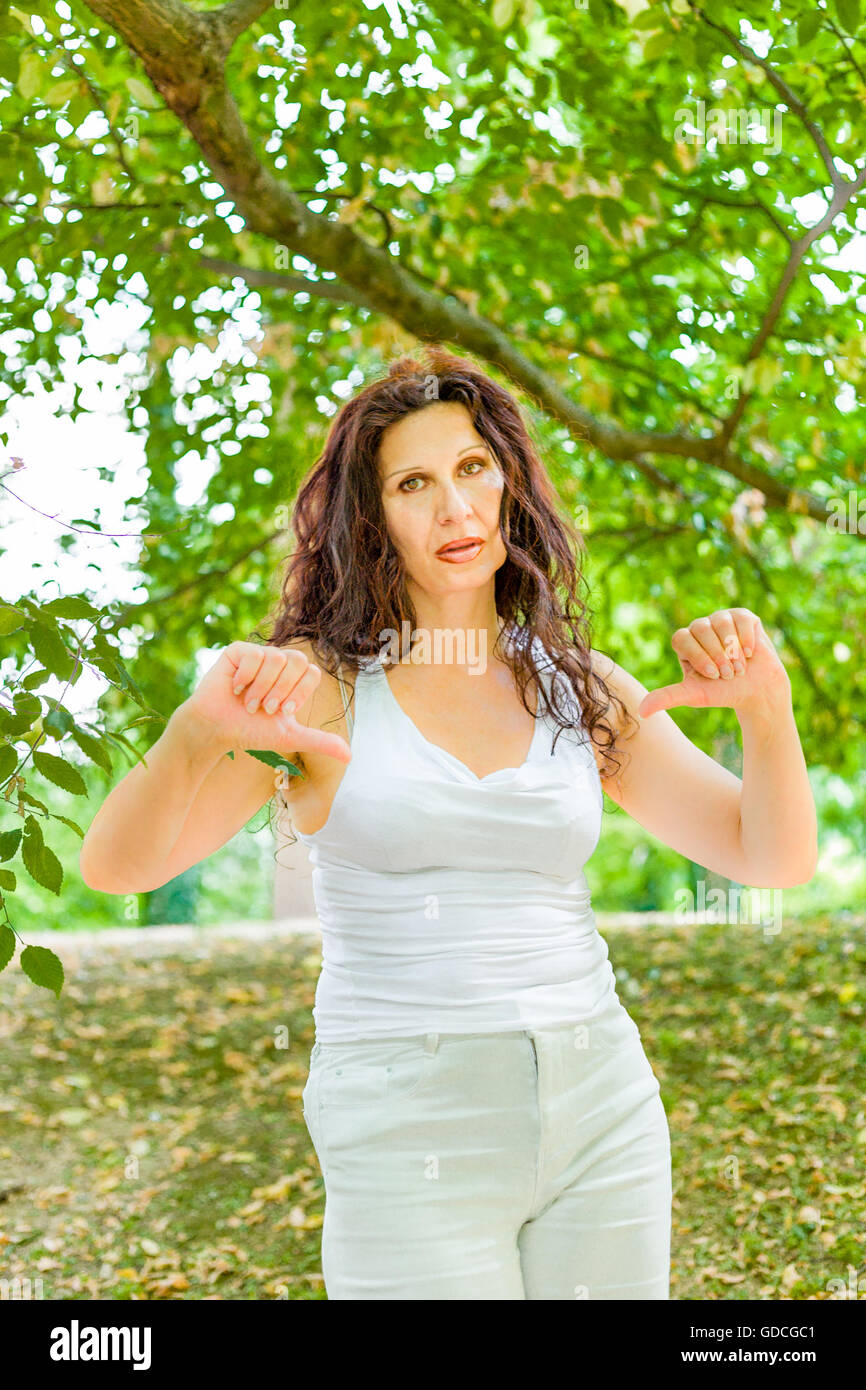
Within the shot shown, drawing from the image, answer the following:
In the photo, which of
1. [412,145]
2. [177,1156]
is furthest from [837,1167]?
[412,145]

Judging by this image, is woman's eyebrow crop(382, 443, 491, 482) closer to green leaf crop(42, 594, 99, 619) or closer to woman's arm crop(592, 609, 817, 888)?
woman's arm crop(592, 609, 817, 888)

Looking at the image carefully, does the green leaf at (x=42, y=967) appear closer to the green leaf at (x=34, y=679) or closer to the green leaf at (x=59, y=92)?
the green leaf at (x=34, y=679)

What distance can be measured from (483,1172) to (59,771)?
31.5 inches

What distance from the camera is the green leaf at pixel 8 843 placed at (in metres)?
1.83

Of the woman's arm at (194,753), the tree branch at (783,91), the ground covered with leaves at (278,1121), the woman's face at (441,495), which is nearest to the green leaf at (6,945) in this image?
the woman's arm at (194,753)

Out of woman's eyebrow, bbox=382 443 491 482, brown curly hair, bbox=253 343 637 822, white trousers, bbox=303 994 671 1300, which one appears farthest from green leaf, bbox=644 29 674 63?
white trousers, bbox=303 994 671 1300

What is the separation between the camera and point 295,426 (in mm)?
5273

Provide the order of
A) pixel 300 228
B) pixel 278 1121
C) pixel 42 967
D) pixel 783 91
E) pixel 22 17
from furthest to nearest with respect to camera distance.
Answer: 1. pixel 278 1121
2. pixel 300 228
3. pixel 783 91
4. pixel 22 17
5. pixel 42 967

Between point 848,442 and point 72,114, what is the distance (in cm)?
323

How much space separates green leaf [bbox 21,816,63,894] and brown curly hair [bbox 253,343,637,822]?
1.64 ft

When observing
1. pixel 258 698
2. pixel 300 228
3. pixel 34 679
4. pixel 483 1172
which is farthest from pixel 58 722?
pixel 300 228

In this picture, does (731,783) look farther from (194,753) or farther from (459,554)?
(194,753)

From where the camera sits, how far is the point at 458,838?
1818 millimetres
